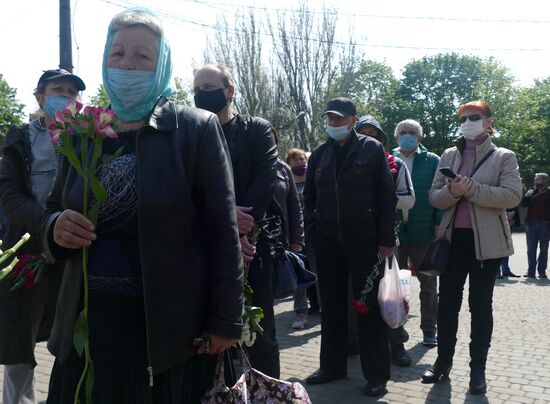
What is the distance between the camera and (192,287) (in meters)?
2.22

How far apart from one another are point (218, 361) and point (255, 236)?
4.82 ft

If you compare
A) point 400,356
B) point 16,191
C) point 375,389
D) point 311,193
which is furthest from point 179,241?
point 400,356

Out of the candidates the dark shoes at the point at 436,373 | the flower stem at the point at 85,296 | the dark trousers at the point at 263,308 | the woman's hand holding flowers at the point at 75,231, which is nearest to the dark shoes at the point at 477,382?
the dark shoes at the point at 436,373

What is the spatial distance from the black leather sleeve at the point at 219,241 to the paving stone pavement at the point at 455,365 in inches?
108

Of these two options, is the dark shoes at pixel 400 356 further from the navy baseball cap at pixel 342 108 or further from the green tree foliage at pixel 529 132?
the green tree foliage at pixel 529 132

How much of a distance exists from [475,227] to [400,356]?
62.1 inches

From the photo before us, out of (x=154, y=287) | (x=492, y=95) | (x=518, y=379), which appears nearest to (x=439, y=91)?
(x=492, y=95)

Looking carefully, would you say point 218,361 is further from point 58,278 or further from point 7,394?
point 7,394

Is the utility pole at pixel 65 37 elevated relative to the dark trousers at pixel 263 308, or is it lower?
elevated

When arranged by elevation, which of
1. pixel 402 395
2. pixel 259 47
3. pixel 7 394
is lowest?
pixel 402 395

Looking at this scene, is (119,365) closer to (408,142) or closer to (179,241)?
(179,241)

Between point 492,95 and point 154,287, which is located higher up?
point 492,95

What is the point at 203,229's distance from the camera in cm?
234

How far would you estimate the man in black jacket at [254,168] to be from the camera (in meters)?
3.76
